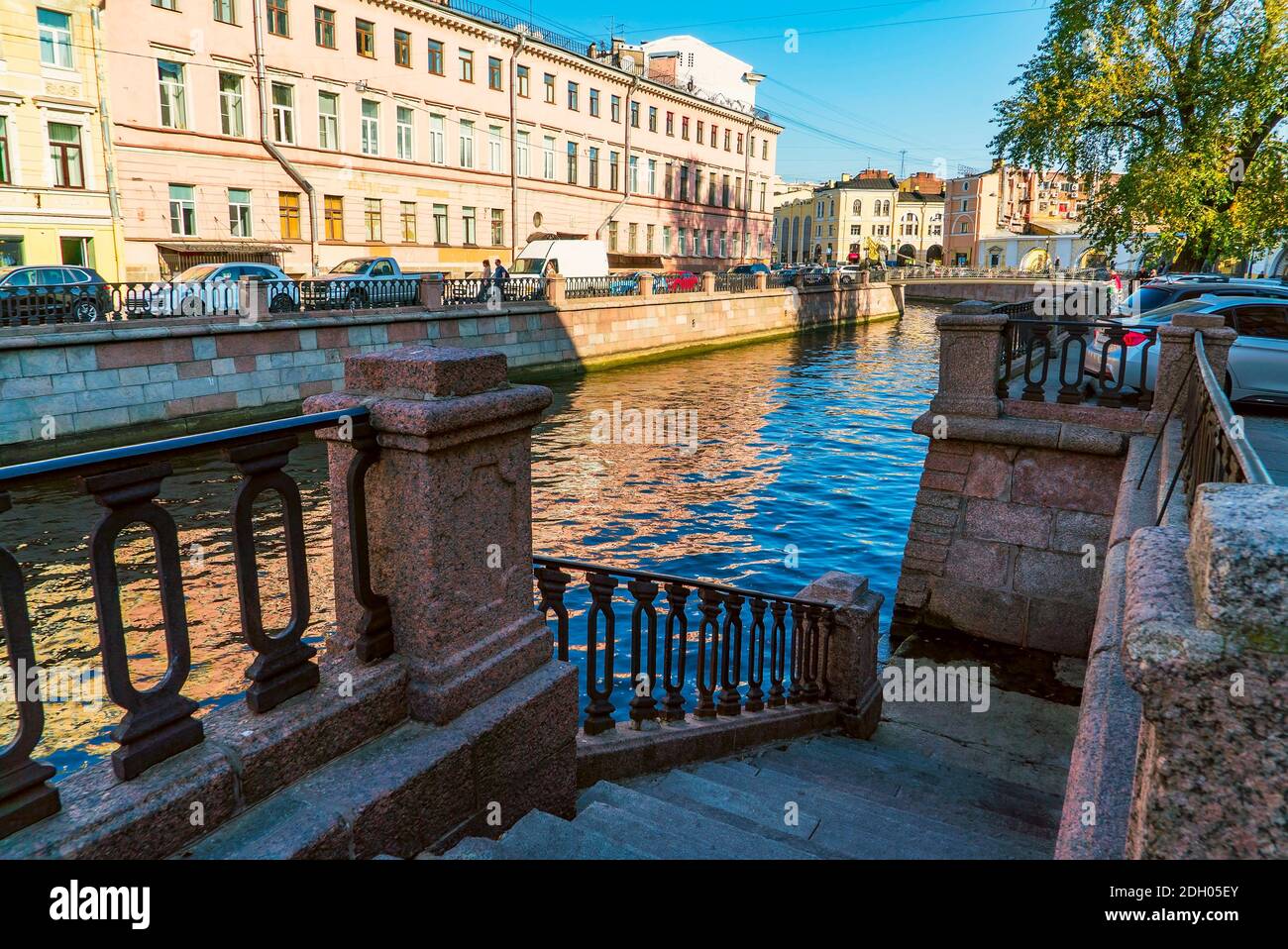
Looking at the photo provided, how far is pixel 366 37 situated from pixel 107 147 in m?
12.1

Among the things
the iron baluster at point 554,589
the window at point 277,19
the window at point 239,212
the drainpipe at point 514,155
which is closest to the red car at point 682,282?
the drainpipe at point 514,155

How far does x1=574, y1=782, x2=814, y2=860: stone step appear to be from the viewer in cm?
323

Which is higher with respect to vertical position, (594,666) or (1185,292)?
(1185,292)

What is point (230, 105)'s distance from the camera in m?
31.0

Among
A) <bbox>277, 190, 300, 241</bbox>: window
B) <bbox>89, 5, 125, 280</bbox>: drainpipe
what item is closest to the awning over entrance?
<bbox>277, 190, 300, 241</bbox>: window

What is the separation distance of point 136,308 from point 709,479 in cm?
1233

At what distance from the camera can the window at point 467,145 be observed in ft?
133

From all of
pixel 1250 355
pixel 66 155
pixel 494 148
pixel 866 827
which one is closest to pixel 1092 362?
pixel 1250 355

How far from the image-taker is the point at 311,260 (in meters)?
33.4

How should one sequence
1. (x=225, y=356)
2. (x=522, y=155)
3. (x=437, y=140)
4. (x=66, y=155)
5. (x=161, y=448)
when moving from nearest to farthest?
(x=161, y=448)
(x=225, y=356)
(x=66, y=155)
(x=437, y=140)
(x=522, y=155)

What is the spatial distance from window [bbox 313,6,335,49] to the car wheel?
813 inches

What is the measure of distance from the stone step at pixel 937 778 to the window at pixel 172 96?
1230 inches

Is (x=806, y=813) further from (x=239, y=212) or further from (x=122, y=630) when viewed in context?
(x=239, y=212)

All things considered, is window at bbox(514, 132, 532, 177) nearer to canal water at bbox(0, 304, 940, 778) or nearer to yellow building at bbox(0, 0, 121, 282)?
yellow building at bbox(0, 0, 121, 282)
